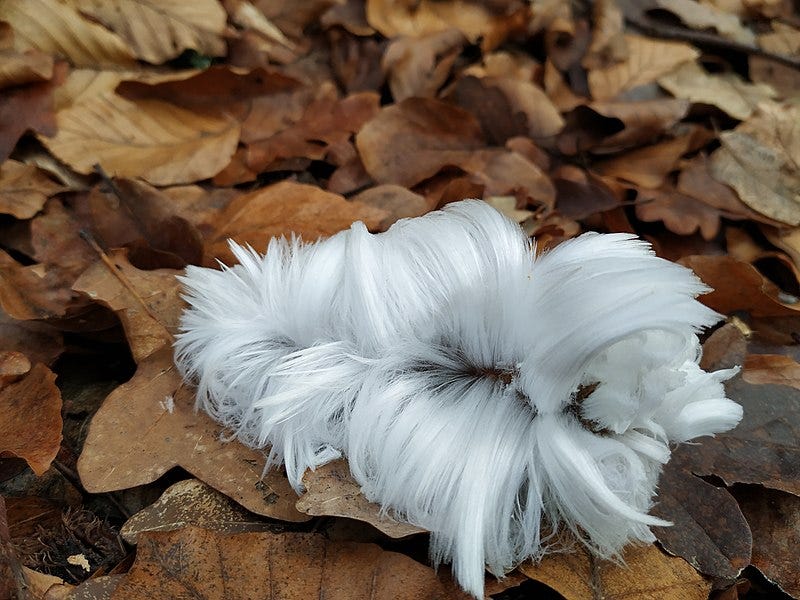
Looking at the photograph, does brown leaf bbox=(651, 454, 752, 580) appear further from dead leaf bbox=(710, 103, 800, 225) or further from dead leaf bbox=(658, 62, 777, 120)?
dead leaf bbox=(658, 62, 777, 120)

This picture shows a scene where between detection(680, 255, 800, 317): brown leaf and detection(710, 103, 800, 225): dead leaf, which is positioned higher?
detection(680, 255, 800, 317): brown leaf

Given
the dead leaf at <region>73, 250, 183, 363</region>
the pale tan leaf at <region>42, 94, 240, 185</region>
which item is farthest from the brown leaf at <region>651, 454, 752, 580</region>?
the pale tan leaf at <region>42, 94, 240, 185</region>

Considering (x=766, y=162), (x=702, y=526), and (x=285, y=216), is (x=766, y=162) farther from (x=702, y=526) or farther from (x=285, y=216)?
(x=285, y=216)

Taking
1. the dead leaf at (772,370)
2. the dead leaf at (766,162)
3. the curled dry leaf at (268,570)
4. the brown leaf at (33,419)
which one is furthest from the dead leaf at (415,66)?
the curled dry leaf at (268,570)

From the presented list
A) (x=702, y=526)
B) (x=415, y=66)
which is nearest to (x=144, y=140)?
(x=415, y=66)

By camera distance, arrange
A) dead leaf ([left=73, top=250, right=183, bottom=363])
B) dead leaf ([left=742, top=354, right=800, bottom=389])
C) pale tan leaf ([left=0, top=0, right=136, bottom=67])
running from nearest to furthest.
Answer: dead leaf ([left=73, top=250, right=183, bottom=363]) < dead leaf ([left=742, top=354, right=800, bottom=389]) < pale tan leaf ([left=0, top=0, right=136, bottom=67])

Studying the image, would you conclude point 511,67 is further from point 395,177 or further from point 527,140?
point 395,177

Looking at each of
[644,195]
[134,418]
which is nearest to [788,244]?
[644,195]
